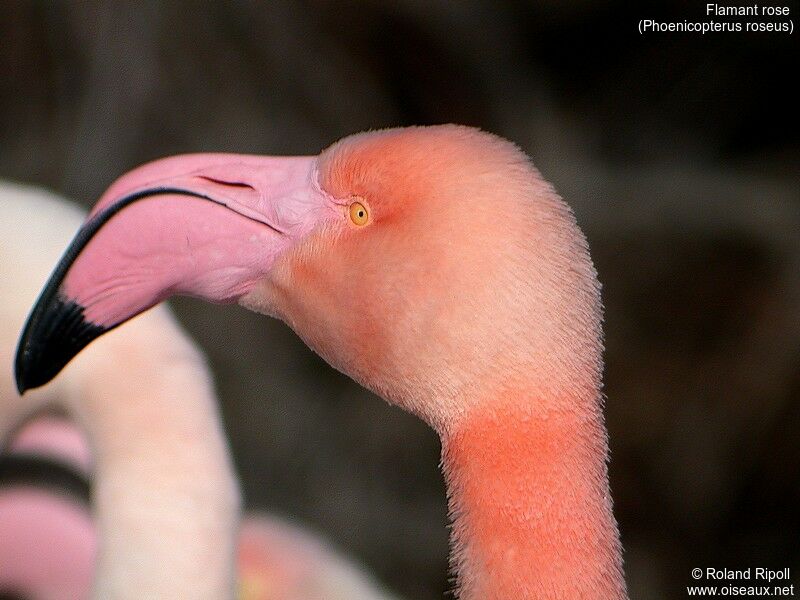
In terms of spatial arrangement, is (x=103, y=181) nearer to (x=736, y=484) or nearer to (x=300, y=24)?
(x=300, y=24)

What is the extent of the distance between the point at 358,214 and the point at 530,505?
0.98 ft

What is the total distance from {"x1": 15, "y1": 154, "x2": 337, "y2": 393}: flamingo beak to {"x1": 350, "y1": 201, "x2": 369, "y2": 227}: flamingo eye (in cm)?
2

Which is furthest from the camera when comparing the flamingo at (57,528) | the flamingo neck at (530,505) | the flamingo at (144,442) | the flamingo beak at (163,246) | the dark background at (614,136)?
the dark background at (614,136)

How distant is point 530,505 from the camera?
2.34 ft

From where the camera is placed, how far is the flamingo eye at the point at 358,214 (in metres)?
0.79

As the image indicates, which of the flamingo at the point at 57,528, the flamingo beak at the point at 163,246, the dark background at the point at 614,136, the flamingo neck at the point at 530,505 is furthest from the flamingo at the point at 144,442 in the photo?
the dark background at the point at 614,136

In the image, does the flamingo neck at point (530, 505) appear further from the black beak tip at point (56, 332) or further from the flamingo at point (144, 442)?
the flamingo at point (144, 442)

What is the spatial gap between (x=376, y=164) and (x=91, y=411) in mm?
656

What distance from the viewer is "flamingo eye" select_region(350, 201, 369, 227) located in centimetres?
79

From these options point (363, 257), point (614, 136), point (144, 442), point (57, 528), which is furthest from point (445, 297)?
point (614, 136)

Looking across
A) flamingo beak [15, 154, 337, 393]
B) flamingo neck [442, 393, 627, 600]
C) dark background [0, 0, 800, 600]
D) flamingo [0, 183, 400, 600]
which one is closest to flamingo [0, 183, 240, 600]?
flamingo [0, 183, 400, 600]

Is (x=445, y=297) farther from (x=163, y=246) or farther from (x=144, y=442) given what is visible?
(x=144, y=442)

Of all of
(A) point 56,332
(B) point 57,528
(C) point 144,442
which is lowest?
(B) point 57,528

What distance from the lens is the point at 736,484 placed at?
2.39 metres
